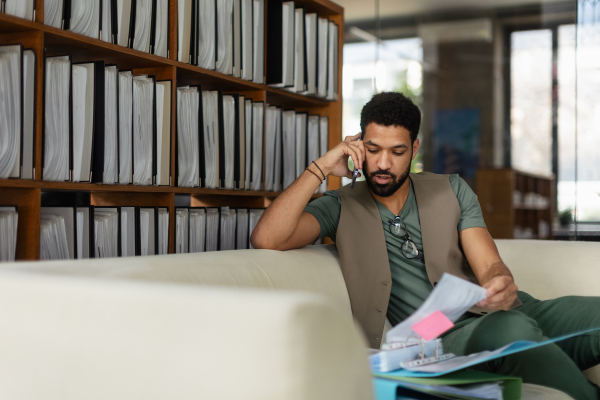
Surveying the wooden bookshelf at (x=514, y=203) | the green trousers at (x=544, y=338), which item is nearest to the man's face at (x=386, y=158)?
the green trousers at (x=544, y=338)

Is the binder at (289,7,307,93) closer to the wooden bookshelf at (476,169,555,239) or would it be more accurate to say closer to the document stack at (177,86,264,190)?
the document stack at (177,86,264,190)

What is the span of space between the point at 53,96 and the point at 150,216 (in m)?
0.51

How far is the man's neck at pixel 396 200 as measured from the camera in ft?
6.47

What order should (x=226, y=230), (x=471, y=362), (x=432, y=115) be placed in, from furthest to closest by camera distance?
(x=432, y=115) → (x=226, y=230) → (x=471, y=362)

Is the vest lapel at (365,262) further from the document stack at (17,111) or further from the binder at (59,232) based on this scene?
the document stack at (17,111)

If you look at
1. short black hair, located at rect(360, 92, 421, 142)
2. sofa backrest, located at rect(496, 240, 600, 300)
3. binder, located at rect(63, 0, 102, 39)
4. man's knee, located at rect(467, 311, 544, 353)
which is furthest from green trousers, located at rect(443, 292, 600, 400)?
binder, located at rect(63, 0, 102, 39)

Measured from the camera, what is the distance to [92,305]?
0.82m

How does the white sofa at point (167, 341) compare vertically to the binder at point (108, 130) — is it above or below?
below

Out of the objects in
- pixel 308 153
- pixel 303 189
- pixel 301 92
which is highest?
pixel 301 92

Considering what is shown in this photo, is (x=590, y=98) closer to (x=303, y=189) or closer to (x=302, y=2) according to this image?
(x=302, y=2)

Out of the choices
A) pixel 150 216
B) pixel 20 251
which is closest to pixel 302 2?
pixel 150 216

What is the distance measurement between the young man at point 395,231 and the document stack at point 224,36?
615 mm

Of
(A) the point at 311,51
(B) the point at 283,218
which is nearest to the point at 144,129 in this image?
(B) the point at 283,218

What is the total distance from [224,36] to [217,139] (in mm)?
400
